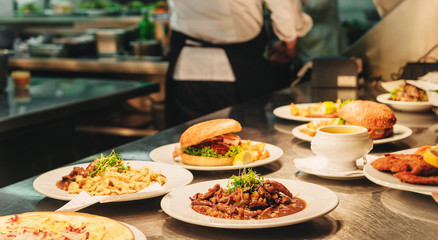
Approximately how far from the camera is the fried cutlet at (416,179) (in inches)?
52.0

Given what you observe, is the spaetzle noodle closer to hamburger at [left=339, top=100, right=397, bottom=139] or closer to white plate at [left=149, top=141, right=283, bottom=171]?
white plate at [left=149, top=141, right=283, bottom=171]

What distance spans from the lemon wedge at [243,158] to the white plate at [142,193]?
188 millimetres

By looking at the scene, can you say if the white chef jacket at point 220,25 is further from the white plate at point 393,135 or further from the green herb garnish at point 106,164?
the green herb garnish at point 106,164

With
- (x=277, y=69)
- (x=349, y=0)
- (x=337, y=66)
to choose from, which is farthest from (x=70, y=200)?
(x=349, y=0)

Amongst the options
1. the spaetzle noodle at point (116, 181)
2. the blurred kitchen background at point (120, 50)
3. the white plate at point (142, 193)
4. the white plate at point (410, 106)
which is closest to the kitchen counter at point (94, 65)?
the blurred kitchen background at point (120, 50)

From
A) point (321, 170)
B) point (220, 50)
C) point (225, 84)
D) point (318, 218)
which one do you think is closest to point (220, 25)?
point (220, 50)

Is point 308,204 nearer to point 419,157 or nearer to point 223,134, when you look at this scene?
point 419,157

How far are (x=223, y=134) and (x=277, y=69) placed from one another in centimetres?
241

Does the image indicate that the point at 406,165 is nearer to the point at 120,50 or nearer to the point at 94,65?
the point at 94,65

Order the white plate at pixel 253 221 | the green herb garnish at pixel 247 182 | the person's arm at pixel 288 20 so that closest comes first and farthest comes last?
the white plate at pixel 253 221 < the green herb garnish at pixel 247 182 < the person's arm at pixel 288 20

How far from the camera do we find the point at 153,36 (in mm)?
5672

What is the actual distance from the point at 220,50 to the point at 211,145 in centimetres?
209

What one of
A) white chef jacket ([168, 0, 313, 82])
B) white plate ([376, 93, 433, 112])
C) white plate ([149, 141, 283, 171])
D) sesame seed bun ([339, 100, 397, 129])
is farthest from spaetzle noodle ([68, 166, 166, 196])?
white chef jacket ([168, 0, 313, 82])

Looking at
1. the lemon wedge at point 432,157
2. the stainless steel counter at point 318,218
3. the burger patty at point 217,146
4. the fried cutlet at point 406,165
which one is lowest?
the stainless steel counter at point 318,218
